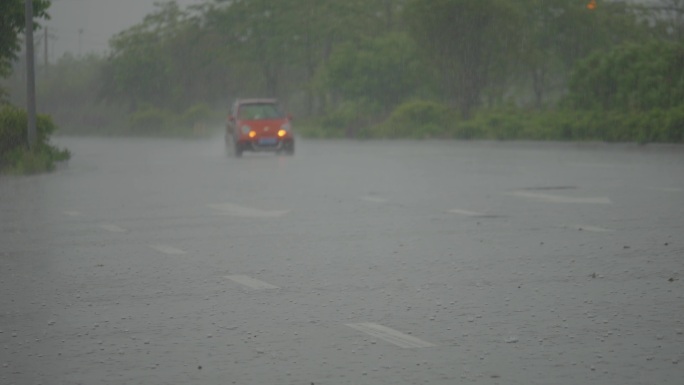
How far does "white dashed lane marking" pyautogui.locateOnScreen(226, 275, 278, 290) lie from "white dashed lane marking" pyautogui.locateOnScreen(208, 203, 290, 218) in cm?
561

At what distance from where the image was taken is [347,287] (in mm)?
9156

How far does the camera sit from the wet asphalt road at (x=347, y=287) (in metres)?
6.43

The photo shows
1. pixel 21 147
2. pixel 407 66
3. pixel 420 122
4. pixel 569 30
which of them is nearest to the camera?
pixel 21 147

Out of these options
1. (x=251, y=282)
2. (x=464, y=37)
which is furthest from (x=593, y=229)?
(x=464, y=37)

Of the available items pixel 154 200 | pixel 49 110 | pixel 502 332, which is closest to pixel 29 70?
pixel 154 200

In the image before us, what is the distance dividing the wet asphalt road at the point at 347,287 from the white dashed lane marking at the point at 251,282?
0.20 feet

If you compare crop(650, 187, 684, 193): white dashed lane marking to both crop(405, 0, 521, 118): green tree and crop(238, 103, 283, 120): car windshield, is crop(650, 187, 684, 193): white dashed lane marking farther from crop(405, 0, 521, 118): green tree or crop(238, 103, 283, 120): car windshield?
crop(405, 0, 521, 118): green tree

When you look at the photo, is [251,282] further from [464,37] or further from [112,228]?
[464,37]

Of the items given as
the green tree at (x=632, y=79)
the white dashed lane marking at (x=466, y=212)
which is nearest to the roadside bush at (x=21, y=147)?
the white dashed lane marking at (x=466, y=212)

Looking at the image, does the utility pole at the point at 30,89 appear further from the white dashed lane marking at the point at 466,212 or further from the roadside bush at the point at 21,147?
the white dashed lane marking at the point at 466,212

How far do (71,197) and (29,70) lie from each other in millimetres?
10652

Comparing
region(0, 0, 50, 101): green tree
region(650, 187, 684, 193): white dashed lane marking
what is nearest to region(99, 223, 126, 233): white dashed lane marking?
region(650, 187, 684, 193): white dashed lane marking

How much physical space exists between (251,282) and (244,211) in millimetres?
A: 6834

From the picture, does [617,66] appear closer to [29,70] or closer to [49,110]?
[29,70]
